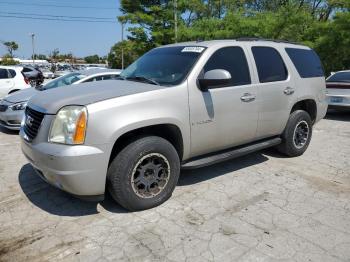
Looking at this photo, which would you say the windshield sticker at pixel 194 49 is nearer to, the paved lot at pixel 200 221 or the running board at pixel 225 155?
the running board at pixel 225 155

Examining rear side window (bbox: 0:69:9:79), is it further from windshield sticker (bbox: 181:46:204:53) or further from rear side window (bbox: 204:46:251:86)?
rear side window (bbox: 204:46:251:86)

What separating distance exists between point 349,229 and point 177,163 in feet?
6.31

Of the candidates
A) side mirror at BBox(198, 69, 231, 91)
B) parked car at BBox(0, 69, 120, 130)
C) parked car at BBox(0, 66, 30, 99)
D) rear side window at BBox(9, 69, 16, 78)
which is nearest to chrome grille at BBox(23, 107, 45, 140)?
side mirror at BBox(198, 69, 231, 91)

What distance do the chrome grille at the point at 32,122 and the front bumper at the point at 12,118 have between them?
12.7 feet

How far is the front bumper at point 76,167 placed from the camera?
3248mm

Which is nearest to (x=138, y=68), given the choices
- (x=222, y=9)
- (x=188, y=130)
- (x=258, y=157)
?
(x=188, y=130)

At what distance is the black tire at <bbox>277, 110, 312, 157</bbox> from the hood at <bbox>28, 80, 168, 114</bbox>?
104 inches

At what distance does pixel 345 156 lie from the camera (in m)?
6.07

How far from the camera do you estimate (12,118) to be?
750 centimetres

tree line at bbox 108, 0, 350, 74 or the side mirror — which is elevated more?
tree line at bbox 108, 0, 350, 74

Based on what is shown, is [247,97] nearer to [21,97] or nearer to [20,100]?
[20,100]

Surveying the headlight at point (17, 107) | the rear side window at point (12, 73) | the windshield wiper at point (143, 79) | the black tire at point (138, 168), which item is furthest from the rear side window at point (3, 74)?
the black tire at point (138, 168)

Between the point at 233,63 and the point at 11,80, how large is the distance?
894 centimetres

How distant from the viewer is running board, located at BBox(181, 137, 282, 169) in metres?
4.19
